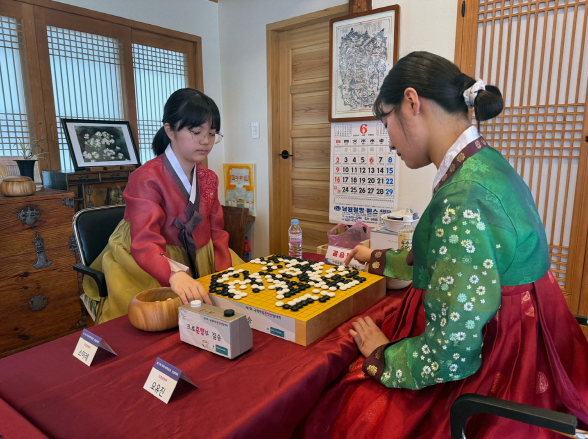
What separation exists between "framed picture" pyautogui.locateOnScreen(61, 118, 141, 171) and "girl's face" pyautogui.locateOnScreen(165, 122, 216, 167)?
1534 mm

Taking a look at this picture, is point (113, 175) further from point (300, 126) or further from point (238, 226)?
point (300, 126)

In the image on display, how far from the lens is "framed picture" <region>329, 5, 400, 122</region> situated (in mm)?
2604

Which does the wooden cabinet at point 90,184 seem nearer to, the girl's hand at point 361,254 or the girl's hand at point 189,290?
the girl's hand at point 189,290

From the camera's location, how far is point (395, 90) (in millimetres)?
935

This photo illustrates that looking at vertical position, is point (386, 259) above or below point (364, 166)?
below

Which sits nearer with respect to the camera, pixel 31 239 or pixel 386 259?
pixel 386 259

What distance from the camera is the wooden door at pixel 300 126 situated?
326 cm

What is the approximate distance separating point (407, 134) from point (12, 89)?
2.85 m

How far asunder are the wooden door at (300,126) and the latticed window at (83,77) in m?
1.28

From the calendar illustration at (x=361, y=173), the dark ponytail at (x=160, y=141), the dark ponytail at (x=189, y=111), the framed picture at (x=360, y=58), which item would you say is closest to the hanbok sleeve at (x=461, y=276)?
the dark ponytail at (x=189, y=111)

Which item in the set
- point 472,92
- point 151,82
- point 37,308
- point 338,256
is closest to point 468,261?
point 472,92

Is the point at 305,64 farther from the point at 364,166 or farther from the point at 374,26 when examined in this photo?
the point at 364,166

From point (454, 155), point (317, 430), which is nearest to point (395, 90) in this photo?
point (454, 155)

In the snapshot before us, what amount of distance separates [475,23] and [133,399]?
245 centimetres
